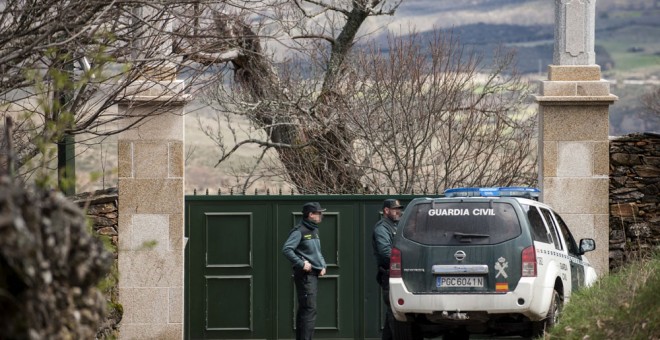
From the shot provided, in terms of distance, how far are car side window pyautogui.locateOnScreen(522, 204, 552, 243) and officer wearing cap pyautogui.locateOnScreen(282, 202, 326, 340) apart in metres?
2.62

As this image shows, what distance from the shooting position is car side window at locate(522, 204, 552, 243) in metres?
13.8

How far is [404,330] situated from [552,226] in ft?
7.01

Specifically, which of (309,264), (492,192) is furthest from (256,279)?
(492,192)

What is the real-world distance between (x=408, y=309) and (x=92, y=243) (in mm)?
7806

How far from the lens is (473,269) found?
1337 centimetres

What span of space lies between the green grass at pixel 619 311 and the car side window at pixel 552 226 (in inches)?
32.6

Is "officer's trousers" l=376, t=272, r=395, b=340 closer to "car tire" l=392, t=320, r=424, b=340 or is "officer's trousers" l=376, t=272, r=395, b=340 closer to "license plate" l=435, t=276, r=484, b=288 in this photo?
"car tire" l=392, t=320, r=424, b=340

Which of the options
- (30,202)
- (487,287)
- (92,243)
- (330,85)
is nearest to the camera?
(30,202)

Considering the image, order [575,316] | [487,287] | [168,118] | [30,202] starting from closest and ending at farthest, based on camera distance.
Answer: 1. [30,202]
2. [575,316]
3. [487,287]
4. [168,118]

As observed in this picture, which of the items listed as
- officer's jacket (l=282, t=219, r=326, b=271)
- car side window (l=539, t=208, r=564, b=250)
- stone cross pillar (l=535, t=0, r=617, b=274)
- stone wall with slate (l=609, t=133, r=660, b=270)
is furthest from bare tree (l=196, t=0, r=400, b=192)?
car side window (l=539, t=208, r=564, b=250)

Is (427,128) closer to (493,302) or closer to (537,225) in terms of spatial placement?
(537,225)

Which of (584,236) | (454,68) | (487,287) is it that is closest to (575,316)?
(487,287)

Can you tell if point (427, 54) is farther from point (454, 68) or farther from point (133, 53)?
point (133, 53)

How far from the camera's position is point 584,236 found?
54.3 feet
